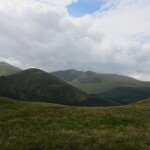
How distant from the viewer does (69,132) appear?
23547 mm

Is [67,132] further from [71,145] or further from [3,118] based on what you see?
[3,118]

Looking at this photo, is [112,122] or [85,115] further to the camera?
[85,115]

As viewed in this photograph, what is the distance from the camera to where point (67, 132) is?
2359cm

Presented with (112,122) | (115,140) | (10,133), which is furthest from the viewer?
(112,122)

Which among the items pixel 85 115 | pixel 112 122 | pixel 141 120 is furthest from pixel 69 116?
pixel 141 120

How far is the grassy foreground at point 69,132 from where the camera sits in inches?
753

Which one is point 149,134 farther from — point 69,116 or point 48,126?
point 69,116

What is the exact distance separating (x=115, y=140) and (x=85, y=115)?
13246 mm

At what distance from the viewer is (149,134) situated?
23.8 meters

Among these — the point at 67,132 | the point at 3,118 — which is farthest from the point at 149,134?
the point at 3,118

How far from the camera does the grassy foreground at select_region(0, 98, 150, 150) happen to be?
1912 centimetres

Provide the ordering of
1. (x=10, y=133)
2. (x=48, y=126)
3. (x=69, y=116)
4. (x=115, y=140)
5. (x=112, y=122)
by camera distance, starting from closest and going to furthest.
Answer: (x=115, y=140)
(x=10, y=133)
(x=48, y=126)
(x=112, y=122)
(x=69, y=116)

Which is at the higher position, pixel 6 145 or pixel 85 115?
pixel 85 115

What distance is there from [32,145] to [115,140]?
5070 millimetres
